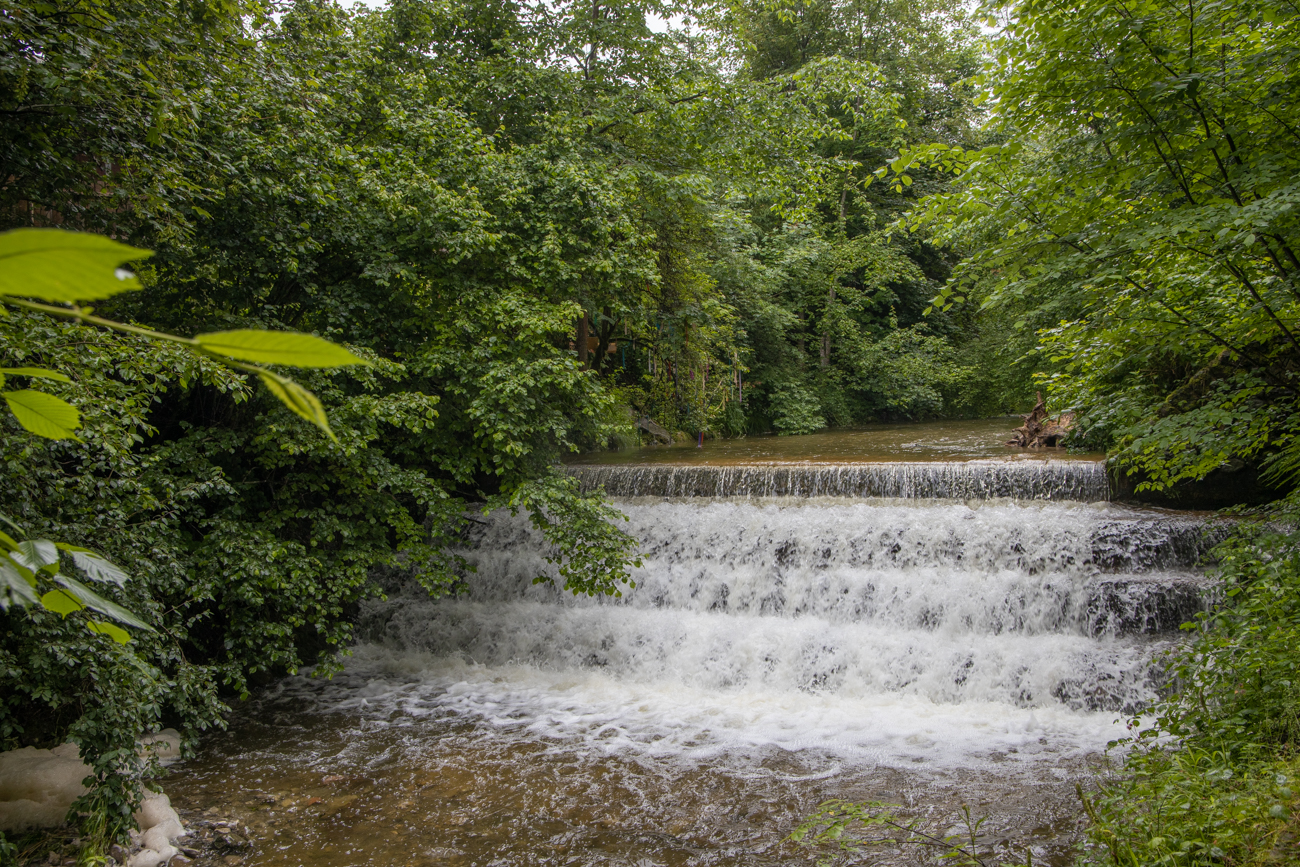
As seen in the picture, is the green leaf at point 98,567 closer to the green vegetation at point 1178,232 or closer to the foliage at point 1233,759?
the foliage at point 1233,759

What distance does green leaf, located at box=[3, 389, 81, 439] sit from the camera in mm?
769

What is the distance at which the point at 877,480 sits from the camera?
987cm

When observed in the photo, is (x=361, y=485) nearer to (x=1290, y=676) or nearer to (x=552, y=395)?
(x=552, y=395)

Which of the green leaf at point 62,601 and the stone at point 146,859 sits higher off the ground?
the green leaf at point 62,601

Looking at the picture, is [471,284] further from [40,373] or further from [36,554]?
[40,373]

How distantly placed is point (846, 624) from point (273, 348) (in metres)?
8.02

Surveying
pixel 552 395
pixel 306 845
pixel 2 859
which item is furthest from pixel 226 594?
pixel 552 395

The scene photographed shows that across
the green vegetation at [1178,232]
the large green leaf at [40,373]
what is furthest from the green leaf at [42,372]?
the green vegetation at [1178,232]

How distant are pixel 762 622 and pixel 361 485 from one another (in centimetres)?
433

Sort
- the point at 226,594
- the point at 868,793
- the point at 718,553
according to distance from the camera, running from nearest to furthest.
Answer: the point at 868,793
the point at 226,594
the point at 718,553

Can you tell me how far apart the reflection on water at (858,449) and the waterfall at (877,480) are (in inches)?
Result: 43.3

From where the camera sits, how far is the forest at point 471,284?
3.94 meters

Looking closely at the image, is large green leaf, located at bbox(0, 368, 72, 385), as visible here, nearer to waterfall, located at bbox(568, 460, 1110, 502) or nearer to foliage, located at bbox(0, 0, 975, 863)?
foliage, located at bbox(0, 0, 975, 863)

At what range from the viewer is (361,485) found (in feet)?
22.1
